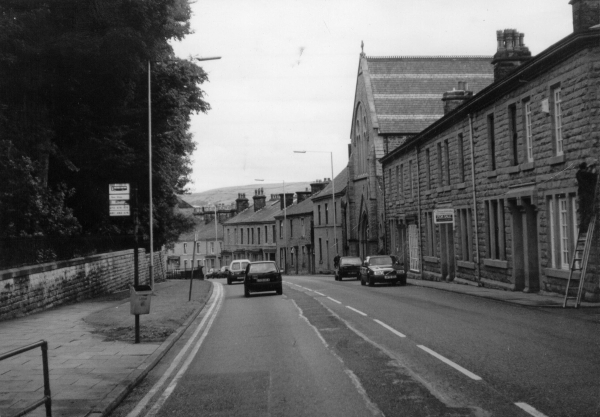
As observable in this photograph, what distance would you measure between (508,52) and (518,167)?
6830 mm

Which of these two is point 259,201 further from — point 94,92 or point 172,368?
point 172,368

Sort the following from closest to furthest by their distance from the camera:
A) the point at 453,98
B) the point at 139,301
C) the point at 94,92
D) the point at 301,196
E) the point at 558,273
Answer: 1. the point at 139,301
2. the point at 558,273
3. the point at 94,92
4. the point at 453,98
5. the point at 301,196

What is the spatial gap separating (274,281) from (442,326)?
15004 mm

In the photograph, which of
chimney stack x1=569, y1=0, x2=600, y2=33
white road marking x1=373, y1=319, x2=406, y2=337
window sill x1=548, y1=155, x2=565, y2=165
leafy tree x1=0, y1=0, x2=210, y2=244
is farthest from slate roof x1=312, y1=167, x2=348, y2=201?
white road marking x1=373, y1=319, x2=406, y2=337

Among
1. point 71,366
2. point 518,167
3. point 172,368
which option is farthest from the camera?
point 518,167

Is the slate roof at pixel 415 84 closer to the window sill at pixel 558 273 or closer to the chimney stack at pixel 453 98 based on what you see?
the chimney stack at pixel 453 98

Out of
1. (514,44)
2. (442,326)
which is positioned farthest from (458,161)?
(442,326)

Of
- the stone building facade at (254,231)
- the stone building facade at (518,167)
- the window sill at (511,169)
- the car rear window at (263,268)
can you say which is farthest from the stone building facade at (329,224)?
the window sill at (511,169)

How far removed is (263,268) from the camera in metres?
30.5

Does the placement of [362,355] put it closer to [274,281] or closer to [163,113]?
[274,281]

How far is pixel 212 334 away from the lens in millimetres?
15898

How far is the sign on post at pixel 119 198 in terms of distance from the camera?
20703 mm

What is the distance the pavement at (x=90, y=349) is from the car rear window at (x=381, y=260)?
1092cm

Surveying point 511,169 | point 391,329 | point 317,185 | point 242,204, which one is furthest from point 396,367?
point 242,204
